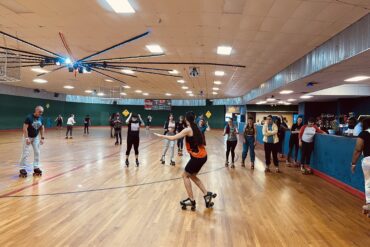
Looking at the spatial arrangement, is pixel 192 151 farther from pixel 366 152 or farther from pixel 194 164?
pixel 366 152

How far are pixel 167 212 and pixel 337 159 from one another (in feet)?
13.4

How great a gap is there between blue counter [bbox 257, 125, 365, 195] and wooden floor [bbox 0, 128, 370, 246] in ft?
0.95

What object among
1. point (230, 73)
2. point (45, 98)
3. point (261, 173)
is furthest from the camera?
point (45, 98)

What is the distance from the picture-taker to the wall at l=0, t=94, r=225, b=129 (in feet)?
72.9

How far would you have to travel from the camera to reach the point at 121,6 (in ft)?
18.5

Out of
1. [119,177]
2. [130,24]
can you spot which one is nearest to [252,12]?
[130,24]

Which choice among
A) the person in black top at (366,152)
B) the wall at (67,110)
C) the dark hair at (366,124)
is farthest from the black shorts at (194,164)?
the wall at (67,110)

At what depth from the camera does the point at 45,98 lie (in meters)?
26.7

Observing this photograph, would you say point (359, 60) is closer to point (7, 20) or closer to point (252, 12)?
point (252, 12)

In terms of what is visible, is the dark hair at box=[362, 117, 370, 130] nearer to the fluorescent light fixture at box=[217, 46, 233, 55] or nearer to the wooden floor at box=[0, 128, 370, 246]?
the wooden floor at box=[0, 128, 370, 246]

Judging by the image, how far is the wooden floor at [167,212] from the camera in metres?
3.29

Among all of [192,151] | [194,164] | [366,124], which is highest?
[366,124]

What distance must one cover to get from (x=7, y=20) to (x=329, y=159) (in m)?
7.88

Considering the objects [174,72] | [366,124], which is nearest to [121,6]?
[366,124]
